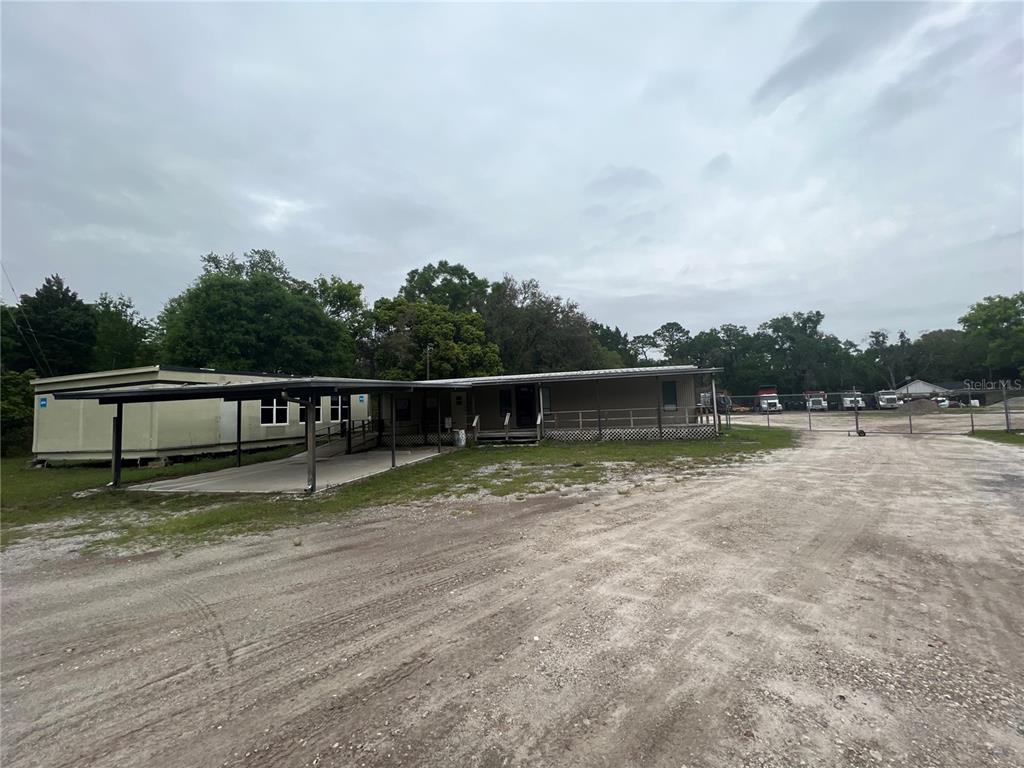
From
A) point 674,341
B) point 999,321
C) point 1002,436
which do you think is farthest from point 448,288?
point 674,341

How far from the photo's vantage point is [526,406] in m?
21.2

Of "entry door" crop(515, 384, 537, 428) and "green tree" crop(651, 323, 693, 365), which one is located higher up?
"green tree" crop(651, 323, 693, 365)

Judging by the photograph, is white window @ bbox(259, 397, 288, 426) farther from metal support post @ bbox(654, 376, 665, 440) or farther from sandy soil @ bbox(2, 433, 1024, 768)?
metal support post @ bbox(654, 376, 665, 440)

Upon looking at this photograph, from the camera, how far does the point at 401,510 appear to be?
28.1 feet

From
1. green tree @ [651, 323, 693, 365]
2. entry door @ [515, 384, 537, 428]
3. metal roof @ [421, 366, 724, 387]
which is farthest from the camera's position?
green tree @ [651, 323, 693, 365]

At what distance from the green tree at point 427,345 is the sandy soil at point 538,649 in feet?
77.2

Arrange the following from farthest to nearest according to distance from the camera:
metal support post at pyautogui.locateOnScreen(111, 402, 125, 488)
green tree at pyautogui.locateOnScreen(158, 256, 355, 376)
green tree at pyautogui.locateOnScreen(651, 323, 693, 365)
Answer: green tree at pyautogui.locateOnScreen(651, 323, 693, 365)
green tree at pyautogui.locateOnScreen(158, 256, 355, 376)
metal support post at pyautogui.locateOnScreen(111, 402, 125, 488)

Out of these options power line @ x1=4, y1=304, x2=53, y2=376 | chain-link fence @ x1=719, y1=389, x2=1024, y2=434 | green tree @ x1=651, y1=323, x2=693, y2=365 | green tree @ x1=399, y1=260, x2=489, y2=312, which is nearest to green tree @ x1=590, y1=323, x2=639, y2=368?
green tree @ x1=651, y1=323, x2=693, y2=365

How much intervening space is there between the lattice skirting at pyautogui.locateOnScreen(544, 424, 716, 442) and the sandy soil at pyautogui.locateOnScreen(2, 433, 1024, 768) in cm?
1243

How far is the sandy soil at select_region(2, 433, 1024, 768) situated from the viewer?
98.7 inches

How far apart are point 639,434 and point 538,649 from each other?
16.9 m

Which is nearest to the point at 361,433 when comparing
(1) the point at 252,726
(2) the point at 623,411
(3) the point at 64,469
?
(3) the point at 64,469

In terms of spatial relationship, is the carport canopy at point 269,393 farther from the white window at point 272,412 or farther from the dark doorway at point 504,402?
the dark doorway at point 504,402

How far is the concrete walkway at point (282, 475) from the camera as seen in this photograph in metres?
11.5
